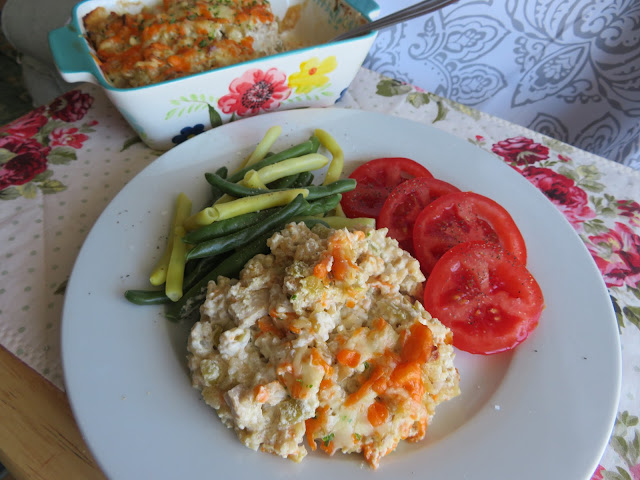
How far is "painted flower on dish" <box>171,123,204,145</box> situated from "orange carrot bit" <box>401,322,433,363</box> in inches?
57.8

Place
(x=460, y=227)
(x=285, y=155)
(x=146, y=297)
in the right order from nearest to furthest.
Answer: (x=146, y=297) → (x=460, y=227) → (x=285, y=155)

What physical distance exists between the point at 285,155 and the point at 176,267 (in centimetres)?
74

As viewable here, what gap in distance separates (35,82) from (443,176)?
3766 millimetres

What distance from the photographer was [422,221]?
6.20 ft

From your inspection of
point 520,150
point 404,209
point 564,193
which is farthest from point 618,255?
point 404,209

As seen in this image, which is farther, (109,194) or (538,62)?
(538,62)

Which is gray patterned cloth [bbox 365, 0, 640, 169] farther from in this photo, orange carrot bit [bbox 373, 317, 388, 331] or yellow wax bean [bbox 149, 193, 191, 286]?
orange carrot bit [bbox 373, 317, 388, 331]

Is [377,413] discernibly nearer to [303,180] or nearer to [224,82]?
[303,180]

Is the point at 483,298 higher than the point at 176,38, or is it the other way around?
the point at 176,38

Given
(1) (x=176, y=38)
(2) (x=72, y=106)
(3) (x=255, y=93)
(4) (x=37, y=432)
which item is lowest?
(4) (x=37, y=432)

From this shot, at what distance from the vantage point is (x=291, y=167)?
2.09 meters

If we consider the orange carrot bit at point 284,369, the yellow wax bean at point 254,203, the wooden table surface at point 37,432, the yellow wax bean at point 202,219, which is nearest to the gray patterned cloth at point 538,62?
the yellow wax bean at point 254,203

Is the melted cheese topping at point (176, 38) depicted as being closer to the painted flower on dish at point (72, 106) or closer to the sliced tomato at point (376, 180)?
the painted flower on dish at point (72, 106)

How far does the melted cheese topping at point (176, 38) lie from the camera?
7.11 feet
